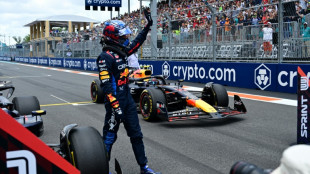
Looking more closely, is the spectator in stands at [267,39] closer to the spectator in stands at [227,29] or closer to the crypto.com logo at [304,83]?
the spectator in stands at [227,29]

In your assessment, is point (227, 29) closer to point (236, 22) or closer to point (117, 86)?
point (236, 22)

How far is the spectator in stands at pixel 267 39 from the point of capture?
37.4 feet

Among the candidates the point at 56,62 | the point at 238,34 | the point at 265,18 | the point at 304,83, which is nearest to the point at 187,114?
the point at 304,83

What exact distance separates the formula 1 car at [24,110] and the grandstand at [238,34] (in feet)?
25.2

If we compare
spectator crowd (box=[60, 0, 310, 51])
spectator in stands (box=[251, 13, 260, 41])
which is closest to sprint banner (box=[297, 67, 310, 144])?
spectator crowd (box=[60, 0, 310, 51])

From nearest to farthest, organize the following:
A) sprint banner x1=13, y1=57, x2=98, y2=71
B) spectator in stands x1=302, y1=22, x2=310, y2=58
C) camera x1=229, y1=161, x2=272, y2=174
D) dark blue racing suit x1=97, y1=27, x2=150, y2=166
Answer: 1. camera x1=229, y1=161, x2=272, y2=174
2. dark blue racing suit x1=97, y1=27, x2=150, y2=166
3. spectator in stands x1=302, y1=22, x2=310, y2=58
4. sprint banner x1=13, y1=57, x2=98, y2=71

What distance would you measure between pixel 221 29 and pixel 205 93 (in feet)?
22.0

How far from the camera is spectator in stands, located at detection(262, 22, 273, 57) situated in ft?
37.4

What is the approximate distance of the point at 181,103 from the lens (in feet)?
23.0

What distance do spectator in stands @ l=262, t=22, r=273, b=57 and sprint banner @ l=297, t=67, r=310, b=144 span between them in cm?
708

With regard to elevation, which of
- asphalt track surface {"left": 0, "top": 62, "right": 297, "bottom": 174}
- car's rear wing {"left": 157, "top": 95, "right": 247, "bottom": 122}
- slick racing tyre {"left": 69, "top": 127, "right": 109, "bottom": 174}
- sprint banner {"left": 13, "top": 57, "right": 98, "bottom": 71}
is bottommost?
asphalt track surface {"left": 0, "top": 62, "right": 297, "bottom": 174}

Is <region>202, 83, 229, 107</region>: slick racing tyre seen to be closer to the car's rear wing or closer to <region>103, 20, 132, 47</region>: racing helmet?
the car's rear wing

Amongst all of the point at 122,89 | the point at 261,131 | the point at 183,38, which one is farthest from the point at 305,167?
the point at 183,38

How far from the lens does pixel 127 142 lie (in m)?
5.52
